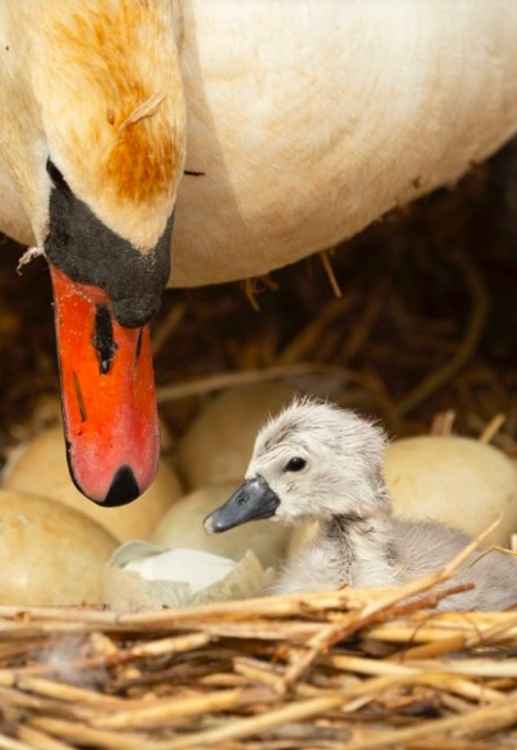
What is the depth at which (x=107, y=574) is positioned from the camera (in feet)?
6.15

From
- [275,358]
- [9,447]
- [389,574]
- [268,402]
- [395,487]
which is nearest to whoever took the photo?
[389,574]

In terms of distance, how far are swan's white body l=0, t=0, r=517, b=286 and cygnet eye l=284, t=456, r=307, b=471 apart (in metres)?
0.29

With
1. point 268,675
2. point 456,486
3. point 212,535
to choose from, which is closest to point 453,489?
point 456,486

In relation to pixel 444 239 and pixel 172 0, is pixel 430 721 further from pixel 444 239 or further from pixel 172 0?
pixel 444 239

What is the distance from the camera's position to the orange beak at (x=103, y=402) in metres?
1.64

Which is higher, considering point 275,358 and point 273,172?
point 273,172

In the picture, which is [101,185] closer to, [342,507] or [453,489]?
[342,507]

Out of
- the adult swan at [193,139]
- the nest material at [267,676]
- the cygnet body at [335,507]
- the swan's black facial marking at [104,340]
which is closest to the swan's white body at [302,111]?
the adult swan at [193,139]

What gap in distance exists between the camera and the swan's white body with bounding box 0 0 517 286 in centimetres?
173

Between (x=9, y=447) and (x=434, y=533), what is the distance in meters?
1.09

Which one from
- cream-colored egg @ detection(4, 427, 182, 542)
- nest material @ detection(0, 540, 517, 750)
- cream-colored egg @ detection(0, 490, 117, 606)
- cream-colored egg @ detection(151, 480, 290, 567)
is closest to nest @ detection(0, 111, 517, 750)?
nest material @ detection(0, 540, 517, 750)

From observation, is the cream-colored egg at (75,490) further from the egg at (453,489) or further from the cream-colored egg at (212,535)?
the egg at (453,489)

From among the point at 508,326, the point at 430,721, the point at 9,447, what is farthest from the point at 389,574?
the point at 508,326

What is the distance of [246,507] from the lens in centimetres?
173
